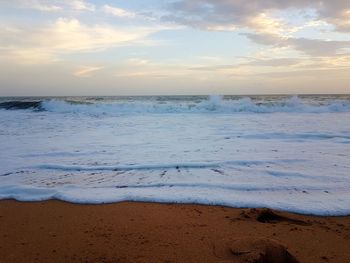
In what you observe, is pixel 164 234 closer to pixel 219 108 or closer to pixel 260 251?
pixel 260 251

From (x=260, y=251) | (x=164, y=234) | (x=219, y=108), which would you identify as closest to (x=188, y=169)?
(x=164, y=234)

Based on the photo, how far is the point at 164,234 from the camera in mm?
3195

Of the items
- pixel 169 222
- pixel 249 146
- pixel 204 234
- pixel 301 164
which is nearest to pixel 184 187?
pixel 169 222

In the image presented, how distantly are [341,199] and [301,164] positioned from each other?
6.03 ft

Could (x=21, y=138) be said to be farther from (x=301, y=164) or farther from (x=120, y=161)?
(x=301, y=164)

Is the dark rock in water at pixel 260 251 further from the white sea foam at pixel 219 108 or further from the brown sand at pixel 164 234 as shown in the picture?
the white sea foam at pixel 219 108

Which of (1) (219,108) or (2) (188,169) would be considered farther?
(1) (219,108)

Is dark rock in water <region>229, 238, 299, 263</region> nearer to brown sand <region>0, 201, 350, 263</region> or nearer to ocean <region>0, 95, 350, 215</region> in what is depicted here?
brown sand <region>0, 201, 350, 263</region>

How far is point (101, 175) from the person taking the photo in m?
5.41

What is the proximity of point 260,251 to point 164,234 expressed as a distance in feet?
2.87

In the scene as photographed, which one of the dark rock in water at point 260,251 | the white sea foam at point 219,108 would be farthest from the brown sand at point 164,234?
the white sea foam at point 219,108

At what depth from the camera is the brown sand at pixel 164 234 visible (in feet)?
9.15

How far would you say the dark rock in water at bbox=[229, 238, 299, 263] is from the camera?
268cm

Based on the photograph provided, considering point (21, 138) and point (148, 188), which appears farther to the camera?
point (21, 138)
